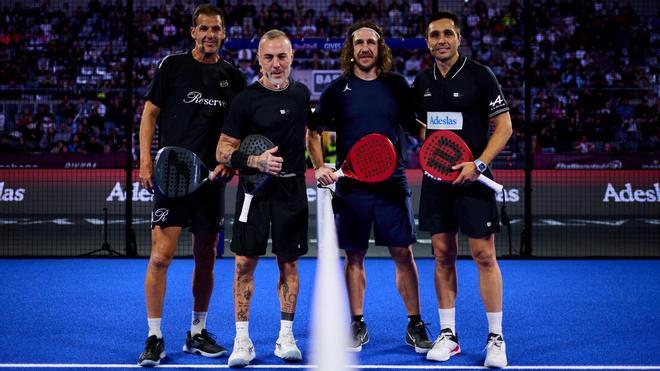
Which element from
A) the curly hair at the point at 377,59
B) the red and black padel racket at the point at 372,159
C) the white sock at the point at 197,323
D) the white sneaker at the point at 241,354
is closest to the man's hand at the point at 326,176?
the red and black padel racket at the point at 372,159

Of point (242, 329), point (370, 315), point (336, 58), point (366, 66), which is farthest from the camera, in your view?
point (336, 58)

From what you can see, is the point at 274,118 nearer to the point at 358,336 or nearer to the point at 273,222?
the point at 273,222

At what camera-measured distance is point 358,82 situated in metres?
5.19

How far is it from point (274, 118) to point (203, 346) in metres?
1.61

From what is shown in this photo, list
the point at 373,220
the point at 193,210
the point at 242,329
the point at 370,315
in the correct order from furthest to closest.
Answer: the point at 370,315
the point at 373,220
the point at 193,210
the point at 242,329

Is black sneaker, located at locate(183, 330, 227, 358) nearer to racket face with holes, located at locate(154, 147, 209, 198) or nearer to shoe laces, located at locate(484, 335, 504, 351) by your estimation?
racket face with holes, located at locate(154, 147, 209, 198)

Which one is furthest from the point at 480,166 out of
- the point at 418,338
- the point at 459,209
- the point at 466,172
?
the point at 418,338

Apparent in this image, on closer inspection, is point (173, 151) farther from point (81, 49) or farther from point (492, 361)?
point (81, 49)

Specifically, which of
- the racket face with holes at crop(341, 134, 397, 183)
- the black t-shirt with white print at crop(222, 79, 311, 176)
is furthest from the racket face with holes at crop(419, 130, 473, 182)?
the black t-shirt with white print at crop(222, 79, 311, 176)

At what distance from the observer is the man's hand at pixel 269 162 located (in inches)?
177

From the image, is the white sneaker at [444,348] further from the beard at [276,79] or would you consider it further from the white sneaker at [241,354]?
the beard at [276,79]

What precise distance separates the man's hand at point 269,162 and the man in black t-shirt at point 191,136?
1.19ft

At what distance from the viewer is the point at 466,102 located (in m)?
4.88

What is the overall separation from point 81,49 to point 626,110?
12.0 m
